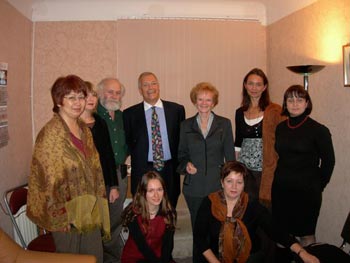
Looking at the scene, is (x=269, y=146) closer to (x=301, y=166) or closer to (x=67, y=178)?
(x=301, y=166)

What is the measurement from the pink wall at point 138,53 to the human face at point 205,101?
1.84m

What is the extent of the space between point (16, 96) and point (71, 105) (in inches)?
74.1

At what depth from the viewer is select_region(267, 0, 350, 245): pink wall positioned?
285 cm

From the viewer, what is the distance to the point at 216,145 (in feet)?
7.75

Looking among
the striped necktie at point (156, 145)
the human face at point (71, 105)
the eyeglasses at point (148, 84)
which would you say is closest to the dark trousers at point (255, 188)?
the striped necktie at point (156, 145)

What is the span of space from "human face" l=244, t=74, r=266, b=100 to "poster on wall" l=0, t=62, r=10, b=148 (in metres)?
2.09

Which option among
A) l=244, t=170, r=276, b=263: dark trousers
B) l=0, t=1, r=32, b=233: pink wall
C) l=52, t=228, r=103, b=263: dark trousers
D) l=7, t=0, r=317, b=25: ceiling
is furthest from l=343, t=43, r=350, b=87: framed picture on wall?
l=0, t=1, r=32, b=233: pink wall

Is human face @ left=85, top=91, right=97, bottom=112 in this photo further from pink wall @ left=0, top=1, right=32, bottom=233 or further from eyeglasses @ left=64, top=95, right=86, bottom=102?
pink wall @ left=0, top=1, right=32, bottom=233

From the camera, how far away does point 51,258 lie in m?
1.79

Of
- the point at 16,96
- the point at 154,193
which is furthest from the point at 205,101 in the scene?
the point at 16,96

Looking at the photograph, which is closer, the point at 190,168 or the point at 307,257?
the point at 307,257

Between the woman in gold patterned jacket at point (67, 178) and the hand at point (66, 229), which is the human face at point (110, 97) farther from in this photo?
the hand at point (66, 229)

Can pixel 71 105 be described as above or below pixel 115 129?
above

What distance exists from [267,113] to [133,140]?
1.05 metres
